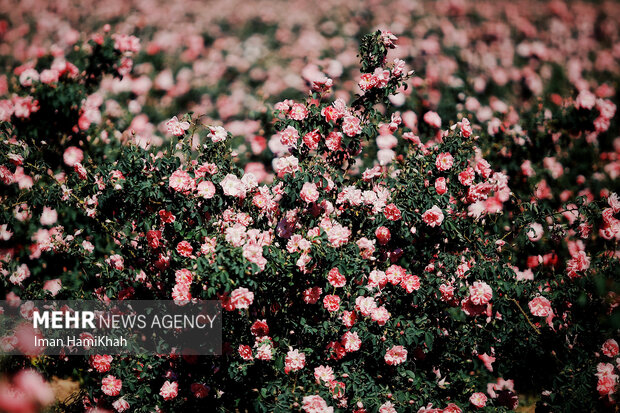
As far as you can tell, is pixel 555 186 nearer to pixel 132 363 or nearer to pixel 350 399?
pixel 350 399

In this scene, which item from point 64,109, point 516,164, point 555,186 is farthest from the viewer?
point 555,186

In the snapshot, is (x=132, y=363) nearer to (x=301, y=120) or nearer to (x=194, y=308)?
(x=194, y=308)

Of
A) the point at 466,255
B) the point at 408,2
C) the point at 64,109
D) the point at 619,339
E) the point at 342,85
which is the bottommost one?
the point at 619,339

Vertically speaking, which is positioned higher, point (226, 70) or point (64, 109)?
point (226, 70)

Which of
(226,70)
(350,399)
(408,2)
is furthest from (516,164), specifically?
(408,2)

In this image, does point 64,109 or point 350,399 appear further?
point 64,109

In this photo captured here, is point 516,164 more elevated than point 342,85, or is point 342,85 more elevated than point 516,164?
point 342,85

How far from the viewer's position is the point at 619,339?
2.48m

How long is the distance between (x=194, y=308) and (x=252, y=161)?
7.47ft

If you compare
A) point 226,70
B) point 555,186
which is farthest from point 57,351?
point 226,70

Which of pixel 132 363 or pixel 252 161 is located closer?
pixel 132 363

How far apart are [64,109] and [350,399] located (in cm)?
280

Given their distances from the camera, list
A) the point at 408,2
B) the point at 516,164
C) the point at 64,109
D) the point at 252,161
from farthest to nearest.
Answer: the point at 408,2 < the point at 252,161 < the point at 516,164 < the point at 64,109

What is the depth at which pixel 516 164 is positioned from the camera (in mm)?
3752
